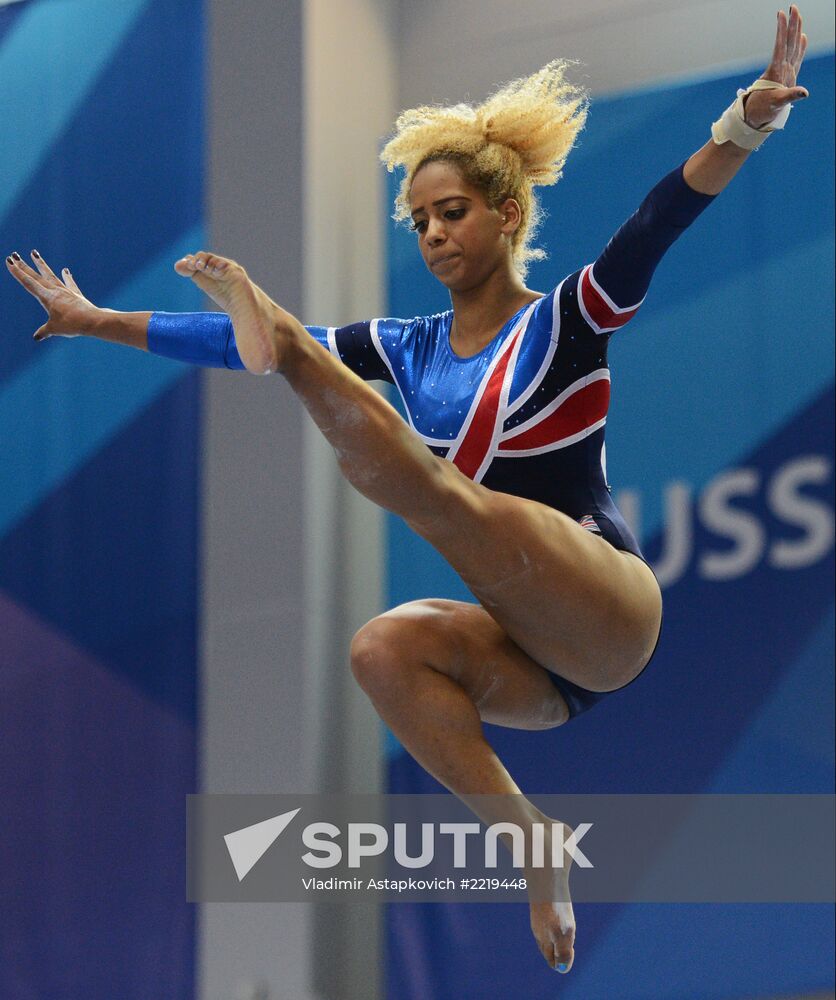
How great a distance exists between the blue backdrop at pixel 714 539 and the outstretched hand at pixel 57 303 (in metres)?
1.62

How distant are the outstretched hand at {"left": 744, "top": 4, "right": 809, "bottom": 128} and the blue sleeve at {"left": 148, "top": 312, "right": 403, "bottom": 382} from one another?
831 millimetres

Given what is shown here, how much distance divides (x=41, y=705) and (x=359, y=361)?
209cm

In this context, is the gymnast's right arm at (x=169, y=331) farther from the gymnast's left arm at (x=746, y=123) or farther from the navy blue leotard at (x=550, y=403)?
the gymnast's left arm at (x=746, y=123)

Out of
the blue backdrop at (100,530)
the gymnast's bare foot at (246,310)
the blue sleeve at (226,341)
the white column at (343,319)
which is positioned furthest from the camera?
the blue backdrop at (100,530)

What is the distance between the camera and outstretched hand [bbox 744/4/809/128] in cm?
205

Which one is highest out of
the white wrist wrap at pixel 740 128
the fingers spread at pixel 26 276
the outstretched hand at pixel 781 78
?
the outstretched hand at pixel 781 78

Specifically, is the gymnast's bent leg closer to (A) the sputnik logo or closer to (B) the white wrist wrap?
(B) the white wrist wrap

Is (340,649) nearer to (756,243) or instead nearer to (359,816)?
(359,816)

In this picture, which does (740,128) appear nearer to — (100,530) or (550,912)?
(550,912)

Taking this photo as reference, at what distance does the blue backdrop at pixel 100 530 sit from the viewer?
13.1 feet

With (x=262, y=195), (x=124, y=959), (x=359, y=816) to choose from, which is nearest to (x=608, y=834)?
(x=359, y=816)

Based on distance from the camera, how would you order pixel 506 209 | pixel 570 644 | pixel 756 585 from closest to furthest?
pixel 570 644 < pixel 506 209 < pixel 756 585

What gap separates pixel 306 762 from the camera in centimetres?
384
